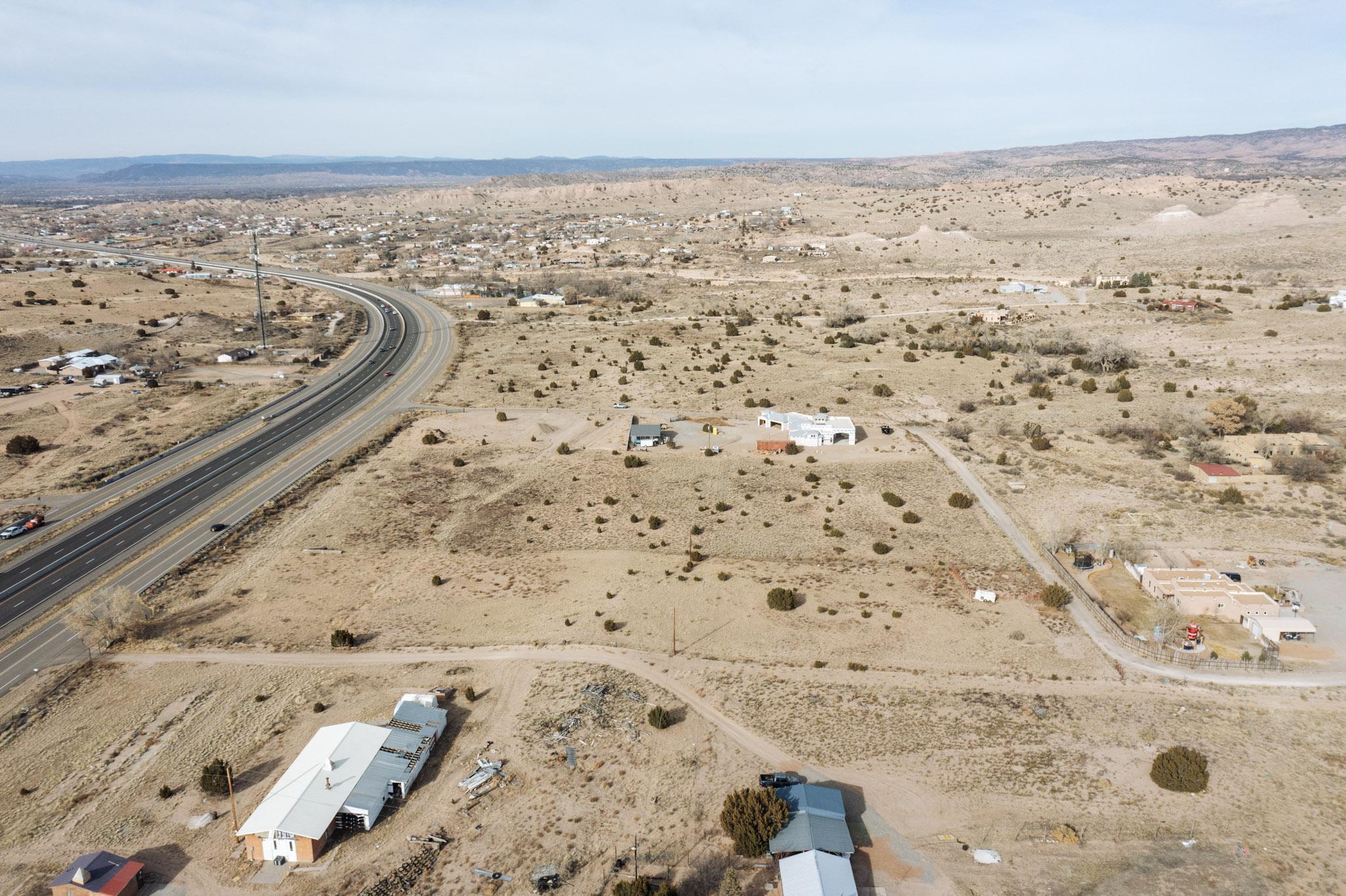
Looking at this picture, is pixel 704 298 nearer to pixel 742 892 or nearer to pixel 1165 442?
pixel 1165 442

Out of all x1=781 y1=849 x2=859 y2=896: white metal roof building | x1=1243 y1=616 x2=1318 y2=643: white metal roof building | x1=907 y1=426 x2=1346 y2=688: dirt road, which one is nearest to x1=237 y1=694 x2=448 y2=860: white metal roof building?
x1=781 y1=849 x2=859 y2=896: white metal roof building

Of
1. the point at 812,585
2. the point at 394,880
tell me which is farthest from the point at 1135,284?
the point at 394,880

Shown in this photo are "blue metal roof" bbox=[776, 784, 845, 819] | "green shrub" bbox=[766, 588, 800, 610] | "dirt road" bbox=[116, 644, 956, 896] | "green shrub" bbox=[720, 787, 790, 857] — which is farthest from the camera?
"green shrub" bbox=[766, 588, 800, 610]

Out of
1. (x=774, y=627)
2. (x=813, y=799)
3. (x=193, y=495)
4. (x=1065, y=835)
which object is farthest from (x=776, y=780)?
(x=193, y=495)

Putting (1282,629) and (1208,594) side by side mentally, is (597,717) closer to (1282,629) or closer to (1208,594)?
(1208,594)

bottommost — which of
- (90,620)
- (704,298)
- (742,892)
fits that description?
(742,892)

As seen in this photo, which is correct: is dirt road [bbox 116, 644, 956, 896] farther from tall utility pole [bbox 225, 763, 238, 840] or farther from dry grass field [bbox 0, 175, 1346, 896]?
tall utility pole [bbox 225, 763, 238, 840]

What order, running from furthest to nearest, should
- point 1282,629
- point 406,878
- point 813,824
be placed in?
1. point 1282,629
2. point 813,824
3. point 406,878
